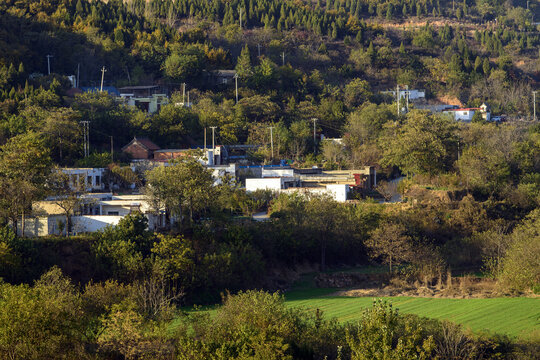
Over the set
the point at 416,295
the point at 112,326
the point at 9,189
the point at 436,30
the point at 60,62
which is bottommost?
the point at 416,295

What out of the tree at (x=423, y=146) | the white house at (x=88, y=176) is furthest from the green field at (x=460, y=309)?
the tree at (x=423, y=146)

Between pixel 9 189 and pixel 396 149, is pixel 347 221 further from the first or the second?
pixel 9 189

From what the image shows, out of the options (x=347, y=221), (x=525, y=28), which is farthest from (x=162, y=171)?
(x=525, y=28)

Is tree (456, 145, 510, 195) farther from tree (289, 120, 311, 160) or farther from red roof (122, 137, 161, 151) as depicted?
red roof (122, 137, 161, 151)

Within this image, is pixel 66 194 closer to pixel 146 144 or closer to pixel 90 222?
pixel 90 222

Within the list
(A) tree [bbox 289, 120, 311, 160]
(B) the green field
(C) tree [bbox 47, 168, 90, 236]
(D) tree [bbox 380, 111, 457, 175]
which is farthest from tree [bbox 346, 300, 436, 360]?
(A) tree [bbox 289, 120, 311, 160]

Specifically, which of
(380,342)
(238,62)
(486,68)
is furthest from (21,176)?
(486,68)

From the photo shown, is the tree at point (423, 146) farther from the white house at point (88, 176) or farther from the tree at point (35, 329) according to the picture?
the tree at point (35, 329)
